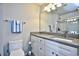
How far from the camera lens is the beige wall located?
1.69 m

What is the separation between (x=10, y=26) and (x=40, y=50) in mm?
467

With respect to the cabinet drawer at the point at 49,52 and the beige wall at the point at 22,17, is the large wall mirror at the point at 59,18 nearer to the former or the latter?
the beige wall at the point at 22,17

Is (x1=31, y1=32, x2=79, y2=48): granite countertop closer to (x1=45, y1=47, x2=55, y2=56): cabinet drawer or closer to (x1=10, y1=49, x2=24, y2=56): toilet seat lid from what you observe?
(x1=45, y1=47, x2=55, y2=56): cabinet drawer

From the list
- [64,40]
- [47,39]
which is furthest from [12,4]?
[64,40]

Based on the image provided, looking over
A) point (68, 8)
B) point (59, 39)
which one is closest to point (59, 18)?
point (68, 8)

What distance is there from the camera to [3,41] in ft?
5.59

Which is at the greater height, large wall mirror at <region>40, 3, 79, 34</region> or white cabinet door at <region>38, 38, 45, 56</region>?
large wall mirror at <region>40, 3, 79, 34</region>

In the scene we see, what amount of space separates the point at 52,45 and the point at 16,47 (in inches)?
17.1

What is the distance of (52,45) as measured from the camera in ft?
5.41

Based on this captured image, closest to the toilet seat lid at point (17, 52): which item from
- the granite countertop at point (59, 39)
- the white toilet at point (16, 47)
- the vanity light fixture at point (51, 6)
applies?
the white toilet at point (16, 47)

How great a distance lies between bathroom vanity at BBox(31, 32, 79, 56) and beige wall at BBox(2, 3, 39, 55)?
9 centimetres

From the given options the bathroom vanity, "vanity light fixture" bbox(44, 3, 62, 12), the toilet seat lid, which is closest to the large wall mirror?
"vanity light fixture" bbox(44, 3, 62, 12)

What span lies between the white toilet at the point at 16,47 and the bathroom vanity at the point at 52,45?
0.15 m

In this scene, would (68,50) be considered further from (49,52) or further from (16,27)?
(16,27)
